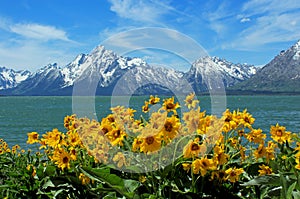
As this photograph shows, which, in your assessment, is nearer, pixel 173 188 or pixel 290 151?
pixel 173 188

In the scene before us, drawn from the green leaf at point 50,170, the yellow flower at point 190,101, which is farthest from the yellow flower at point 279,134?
the green leaf at point 50,170

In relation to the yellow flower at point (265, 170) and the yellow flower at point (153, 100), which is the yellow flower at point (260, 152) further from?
the yellow flower at point (153, 100)

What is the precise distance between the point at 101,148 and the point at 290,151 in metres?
1.69

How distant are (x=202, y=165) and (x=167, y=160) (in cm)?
31

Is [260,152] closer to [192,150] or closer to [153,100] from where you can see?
[192,150]

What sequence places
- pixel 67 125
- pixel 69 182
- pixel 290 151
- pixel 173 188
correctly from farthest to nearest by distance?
pixel 67 125, pixel 290 151, pixel 69 182, pixel 173 188

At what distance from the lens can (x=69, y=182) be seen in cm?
322

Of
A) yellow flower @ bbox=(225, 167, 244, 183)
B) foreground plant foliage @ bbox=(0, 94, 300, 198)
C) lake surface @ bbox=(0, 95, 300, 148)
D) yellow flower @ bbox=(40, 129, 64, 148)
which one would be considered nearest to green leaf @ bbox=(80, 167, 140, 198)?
foreground plant foliage @ bbox=(0, 94, 300, 198)

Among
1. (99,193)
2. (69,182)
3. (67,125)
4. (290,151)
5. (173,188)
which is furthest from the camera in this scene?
(67,125)

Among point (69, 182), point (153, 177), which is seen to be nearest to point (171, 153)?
point (153, 177)

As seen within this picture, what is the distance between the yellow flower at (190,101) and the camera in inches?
124

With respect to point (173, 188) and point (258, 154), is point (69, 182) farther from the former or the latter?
point (258, 154)

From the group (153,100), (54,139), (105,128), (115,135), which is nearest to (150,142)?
(115,135)

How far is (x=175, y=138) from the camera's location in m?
2.90
